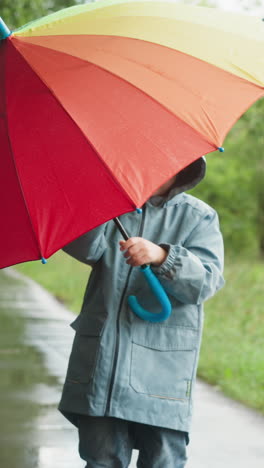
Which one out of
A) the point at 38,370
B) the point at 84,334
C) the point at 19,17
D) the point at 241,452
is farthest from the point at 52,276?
the point at 84,334

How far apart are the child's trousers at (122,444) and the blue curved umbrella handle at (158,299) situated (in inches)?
16.3

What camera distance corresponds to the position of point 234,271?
19.0m

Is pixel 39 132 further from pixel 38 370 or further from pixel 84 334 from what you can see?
pixel 38 370

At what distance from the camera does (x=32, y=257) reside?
2.77 m

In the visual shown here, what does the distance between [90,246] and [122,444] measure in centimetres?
77

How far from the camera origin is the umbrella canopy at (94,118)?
8.93 feet

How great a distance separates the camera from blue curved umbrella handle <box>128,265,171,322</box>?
309 centimetres

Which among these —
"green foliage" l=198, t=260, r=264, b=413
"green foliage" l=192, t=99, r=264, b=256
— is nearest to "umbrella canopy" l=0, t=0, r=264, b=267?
"green foliage" l=198, t=260, r=264, b=413

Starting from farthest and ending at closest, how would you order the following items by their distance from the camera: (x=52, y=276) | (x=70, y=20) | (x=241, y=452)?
(x=52, y=276) → (x=241, y=452) → (x=70, y=20)

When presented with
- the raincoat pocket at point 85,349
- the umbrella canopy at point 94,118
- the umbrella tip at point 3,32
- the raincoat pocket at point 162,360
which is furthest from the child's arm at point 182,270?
the umbrella tip at point 3,32

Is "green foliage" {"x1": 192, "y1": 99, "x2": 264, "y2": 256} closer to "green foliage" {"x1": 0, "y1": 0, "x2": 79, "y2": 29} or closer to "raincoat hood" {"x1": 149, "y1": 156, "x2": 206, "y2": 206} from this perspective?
"green foliage" {"x1": 0, "y1": 0, "x2": 79, "y2": 29}

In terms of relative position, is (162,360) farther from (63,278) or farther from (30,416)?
(63,278)

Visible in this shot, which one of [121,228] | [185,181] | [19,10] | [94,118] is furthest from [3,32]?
[19,10]

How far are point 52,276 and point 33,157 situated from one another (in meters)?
13.7
